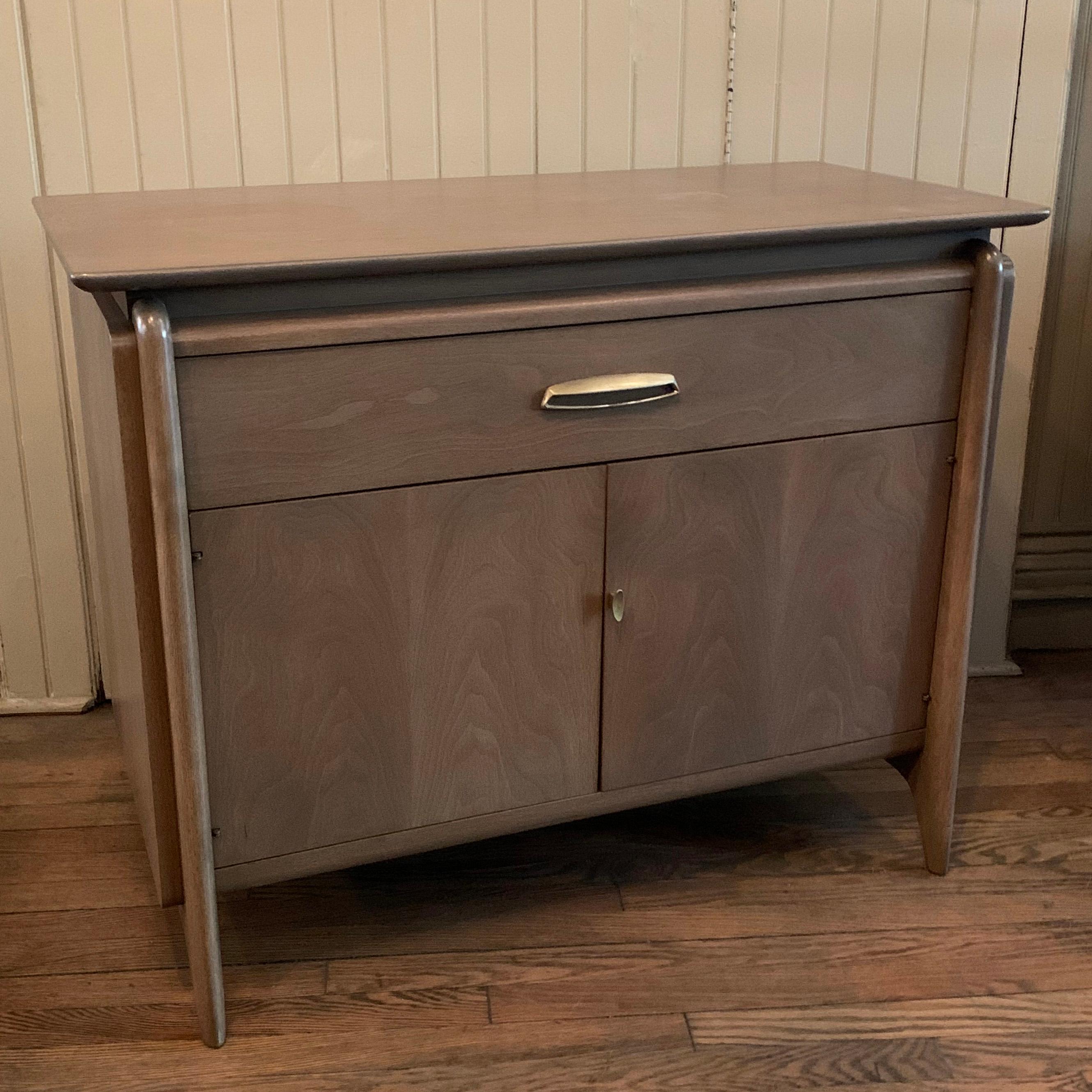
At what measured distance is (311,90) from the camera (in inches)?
74.4

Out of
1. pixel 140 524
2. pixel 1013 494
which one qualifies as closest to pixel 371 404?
pixel 140 524

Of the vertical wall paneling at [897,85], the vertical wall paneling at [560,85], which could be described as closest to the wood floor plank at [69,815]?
the vertical wall paneling at [560,85]

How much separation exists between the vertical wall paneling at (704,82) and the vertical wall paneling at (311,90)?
50 centimetres

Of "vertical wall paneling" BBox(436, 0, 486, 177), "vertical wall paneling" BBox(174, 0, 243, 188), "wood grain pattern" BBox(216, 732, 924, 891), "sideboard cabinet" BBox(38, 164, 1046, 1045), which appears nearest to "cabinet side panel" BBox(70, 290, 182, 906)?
"sideboard cabinet" BBox(38, 164, 1046, 1045)

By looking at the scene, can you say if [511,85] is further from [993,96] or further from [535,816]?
[535,816]

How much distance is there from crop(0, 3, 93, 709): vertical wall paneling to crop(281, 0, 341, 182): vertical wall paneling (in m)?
0.35

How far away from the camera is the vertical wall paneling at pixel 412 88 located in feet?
6.16

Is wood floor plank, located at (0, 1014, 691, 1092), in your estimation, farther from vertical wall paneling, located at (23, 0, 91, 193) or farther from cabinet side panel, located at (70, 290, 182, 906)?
vertical wall paneling, located at (23, 0, 91, 193)

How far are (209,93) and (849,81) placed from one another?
3.00 feet

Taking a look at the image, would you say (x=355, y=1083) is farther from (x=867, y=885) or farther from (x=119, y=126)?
(x=119, y=126)

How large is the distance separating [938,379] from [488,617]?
58 centimetres

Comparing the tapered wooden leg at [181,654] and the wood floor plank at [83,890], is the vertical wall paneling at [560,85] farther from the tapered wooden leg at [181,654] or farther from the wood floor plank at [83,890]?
the wood floor plank at [83,890]

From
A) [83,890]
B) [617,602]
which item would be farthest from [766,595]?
[83,890]

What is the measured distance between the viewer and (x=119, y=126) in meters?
1.87
